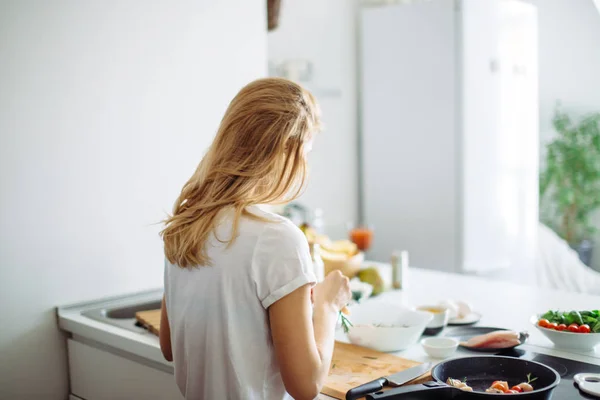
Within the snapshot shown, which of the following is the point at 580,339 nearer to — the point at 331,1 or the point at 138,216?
the point at 138,216

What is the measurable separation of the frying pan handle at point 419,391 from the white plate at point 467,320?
56 cm

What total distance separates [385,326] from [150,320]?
0.63 m

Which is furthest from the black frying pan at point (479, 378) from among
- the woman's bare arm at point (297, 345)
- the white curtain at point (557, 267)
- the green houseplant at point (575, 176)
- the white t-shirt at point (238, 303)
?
the green houseplant at point (575, 176)

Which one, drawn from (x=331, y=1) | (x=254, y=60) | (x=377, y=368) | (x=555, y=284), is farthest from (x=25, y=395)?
(x=555, y=284)

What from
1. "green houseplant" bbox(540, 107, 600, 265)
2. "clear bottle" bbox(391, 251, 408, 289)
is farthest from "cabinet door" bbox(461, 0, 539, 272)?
"clear bottle" bbox(391, 251, 408, 289)

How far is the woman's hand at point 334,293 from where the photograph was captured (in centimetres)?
129

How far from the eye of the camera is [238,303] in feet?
3.86

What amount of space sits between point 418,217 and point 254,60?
6.04 ft

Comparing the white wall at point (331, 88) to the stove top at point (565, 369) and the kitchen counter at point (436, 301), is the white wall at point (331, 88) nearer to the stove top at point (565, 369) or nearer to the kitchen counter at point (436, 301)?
the kitchen counter at point (436, 301)

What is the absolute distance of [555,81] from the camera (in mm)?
4746

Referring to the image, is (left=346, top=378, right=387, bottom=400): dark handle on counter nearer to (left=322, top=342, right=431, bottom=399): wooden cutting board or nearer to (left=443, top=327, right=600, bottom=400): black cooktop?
(left=322, top=342, right=431, bottom=399): wooden cutting board

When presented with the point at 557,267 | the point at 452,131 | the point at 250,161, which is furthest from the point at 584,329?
the point at 557,267

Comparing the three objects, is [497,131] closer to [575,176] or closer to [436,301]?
[575,176]

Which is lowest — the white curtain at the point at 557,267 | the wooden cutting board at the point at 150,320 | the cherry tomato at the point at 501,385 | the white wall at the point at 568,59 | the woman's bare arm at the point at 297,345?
the white curtain at the point at 557,267
